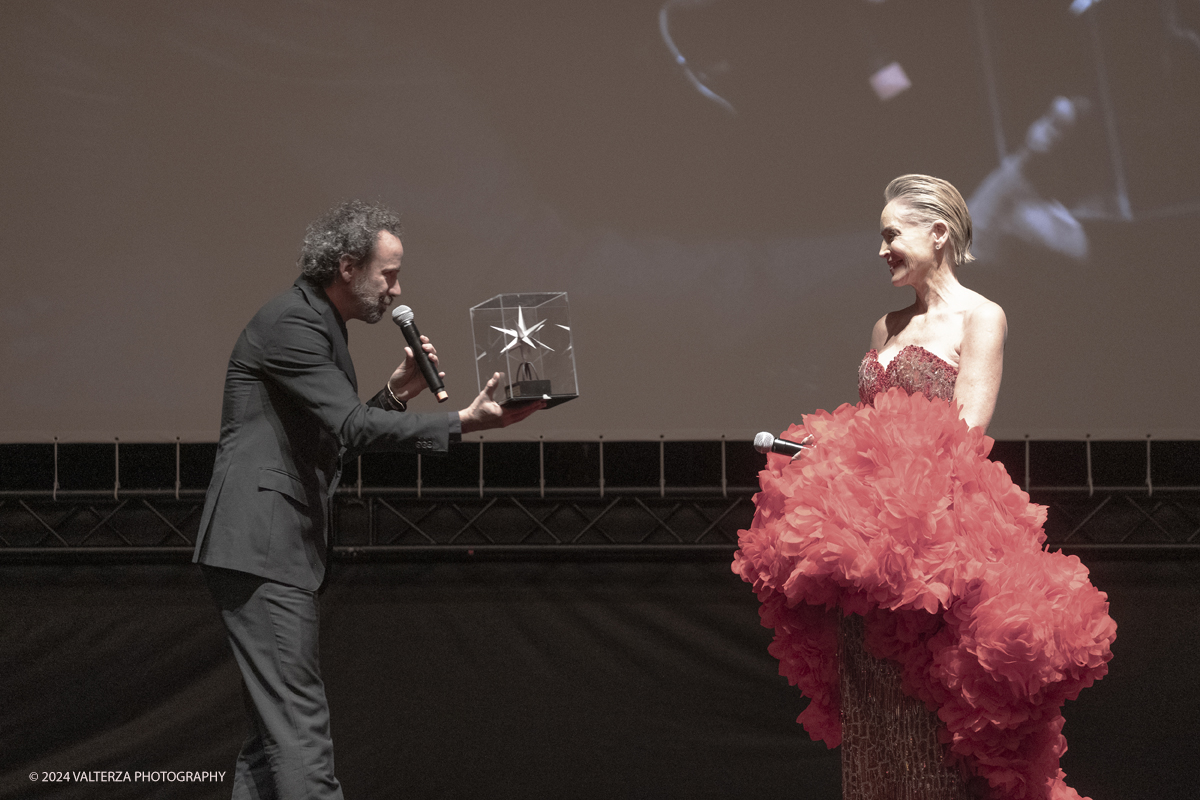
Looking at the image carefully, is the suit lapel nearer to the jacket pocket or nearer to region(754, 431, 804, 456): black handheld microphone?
the jacket pocket

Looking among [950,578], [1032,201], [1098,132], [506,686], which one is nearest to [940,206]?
[950,578]

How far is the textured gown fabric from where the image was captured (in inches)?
62.1

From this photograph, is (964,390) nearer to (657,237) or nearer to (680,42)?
(657,237)

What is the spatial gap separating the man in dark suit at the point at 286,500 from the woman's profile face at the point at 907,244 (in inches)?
32.8

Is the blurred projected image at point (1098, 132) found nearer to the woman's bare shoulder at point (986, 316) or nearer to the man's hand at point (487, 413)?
the woman's bare shoulder at point (986, 316)

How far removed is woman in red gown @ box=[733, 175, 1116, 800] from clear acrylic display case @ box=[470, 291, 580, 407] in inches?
20.3

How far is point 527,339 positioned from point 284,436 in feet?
1.79

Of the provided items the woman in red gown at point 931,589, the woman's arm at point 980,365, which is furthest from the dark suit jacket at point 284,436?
the woman's arm at point 980,365

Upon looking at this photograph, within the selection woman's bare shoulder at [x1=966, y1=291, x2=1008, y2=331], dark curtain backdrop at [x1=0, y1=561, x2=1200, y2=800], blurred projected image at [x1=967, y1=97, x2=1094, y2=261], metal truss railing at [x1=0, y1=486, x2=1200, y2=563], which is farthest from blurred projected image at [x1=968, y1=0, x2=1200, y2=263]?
woman's bare shoulder at [x1=966, y1=291, x2=1008, y2=331]

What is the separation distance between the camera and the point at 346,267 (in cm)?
199

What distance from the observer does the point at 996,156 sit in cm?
354

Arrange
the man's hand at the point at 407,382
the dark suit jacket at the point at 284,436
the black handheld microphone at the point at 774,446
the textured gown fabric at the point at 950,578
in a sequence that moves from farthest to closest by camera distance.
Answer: the man's hand at the point at 407,382 < the dark suit jacket at the point at 284,436 < the black handheld microphone at the point at 774,446 < the textured gown fabric at the point at 950,578

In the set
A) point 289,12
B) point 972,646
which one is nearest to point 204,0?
point 289,12

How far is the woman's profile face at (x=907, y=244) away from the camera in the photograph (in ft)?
6.31
